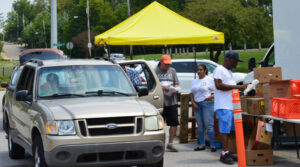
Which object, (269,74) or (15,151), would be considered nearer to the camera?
(269,74)

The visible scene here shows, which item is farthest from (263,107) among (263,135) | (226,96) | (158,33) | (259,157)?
(158,33)

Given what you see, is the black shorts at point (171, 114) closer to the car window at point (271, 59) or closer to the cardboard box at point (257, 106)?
the cardboard box at point (257, 106)

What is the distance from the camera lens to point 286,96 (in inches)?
350

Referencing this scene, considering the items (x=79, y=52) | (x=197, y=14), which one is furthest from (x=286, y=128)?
(x=79, y=52)

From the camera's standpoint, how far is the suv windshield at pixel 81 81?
840 cm

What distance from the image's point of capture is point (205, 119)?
11.2m

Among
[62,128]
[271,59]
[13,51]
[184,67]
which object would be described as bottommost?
[62,128]

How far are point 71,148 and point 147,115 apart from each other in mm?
1149

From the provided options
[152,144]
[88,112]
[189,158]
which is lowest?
[189,158]

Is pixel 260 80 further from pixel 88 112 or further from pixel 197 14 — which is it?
pixel 197 14

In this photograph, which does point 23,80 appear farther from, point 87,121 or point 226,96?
point 226,96

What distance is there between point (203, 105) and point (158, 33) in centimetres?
435

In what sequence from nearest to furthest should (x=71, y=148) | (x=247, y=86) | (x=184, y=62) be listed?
1. (x=71, y=148)
2. (x=247, y=86)
3. (x=184, y=62)

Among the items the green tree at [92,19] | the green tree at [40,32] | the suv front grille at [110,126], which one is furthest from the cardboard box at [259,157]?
the green tree at [40,32]
